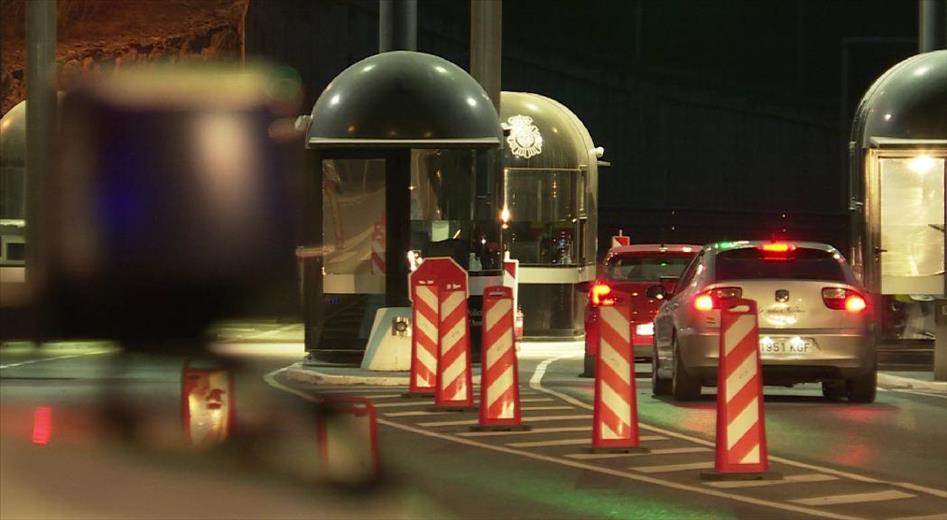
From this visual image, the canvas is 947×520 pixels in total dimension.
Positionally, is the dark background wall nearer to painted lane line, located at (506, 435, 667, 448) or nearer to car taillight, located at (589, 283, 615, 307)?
car taillight, located at (589, 283, 615, 307)

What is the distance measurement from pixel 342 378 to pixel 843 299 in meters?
5.56

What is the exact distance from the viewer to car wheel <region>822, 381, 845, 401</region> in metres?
19.9

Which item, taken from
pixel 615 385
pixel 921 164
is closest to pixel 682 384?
pixel 615 385

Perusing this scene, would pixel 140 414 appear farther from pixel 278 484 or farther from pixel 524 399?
pixel 524 399

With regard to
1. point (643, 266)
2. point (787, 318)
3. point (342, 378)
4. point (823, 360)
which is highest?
point (643, 266)

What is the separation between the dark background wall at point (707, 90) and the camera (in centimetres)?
5162

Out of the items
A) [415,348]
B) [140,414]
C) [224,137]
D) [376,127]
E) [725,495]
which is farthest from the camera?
[376,127]

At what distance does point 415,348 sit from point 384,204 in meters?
4.84

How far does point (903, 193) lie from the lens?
24.8 metres

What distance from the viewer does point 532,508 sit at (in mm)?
11906

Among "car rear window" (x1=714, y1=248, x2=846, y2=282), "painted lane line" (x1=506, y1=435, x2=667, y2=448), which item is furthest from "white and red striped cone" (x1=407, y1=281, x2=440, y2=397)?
"painted lane line" (x1=506, y1=435, x2=667, y2=448)

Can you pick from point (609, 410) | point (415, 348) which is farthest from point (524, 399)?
point (609, 410)

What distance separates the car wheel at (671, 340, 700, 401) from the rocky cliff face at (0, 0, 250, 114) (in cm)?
490

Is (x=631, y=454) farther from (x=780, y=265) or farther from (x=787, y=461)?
(x=780, y=265)
